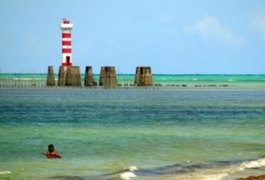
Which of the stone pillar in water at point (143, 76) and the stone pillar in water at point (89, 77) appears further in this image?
the stone pillar in water at point (143, 76)

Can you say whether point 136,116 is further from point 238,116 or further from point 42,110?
point 42,110

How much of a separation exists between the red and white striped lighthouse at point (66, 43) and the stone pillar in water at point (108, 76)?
11045 millimetres

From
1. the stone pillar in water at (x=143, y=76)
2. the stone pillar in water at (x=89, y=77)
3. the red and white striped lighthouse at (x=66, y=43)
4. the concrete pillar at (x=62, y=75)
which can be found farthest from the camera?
the stone pillar in water at (x=143, y=76)

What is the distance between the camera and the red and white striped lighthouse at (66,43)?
9694cm

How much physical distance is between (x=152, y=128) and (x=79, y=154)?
1365 centimetres

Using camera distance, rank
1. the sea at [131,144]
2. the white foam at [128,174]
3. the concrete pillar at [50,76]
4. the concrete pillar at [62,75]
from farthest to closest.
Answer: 1. the concrete pillar at [50,76]
2. the concrete pillar at [62,75]
3. the sea at [131,144]
4. the white foam at [128,174]

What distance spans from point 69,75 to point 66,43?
8890mm

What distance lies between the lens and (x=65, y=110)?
201ft

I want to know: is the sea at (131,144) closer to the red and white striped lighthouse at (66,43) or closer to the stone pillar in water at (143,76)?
the red and white striped lighthouse at (66,43)

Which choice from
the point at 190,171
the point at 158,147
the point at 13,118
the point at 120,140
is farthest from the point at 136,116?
the point at 190,171

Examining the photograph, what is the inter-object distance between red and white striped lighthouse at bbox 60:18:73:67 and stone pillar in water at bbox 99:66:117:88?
11.0 metres

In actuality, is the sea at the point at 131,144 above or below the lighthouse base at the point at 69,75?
below

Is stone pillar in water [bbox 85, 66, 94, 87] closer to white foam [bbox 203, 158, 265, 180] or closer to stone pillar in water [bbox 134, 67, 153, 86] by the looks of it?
stone pillar in water [bbox 134, 67, 153, 86]

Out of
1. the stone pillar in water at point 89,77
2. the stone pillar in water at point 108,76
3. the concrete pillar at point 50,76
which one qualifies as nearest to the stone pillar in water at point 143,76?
the stone pillar in water at point 108,76
